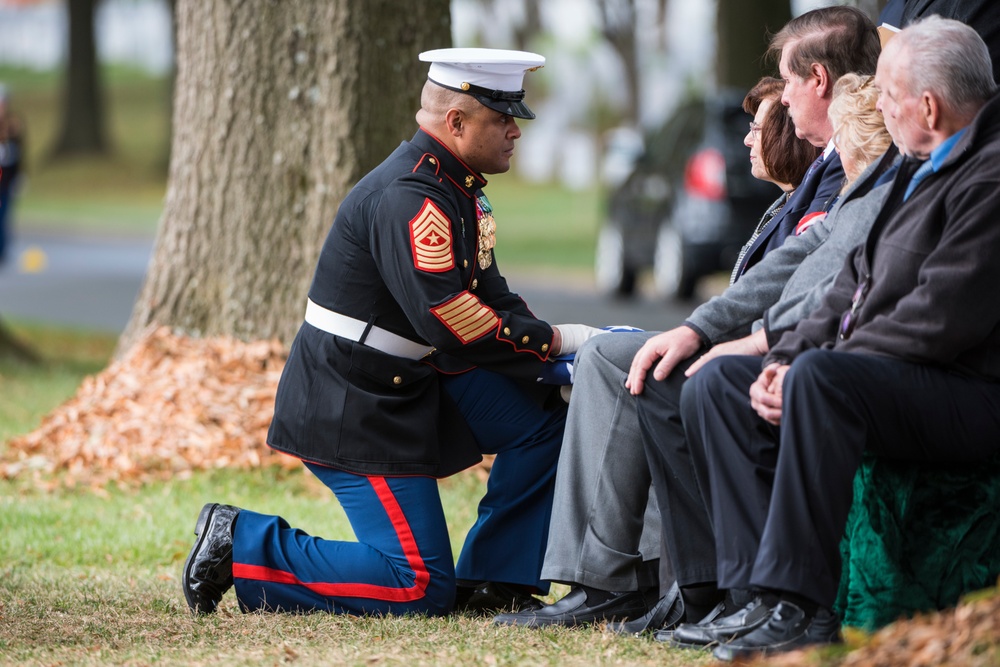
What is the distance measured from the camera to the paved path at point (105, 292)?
584 inches

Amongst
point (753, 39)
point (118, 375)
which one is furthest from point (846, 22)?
point (753, 39)

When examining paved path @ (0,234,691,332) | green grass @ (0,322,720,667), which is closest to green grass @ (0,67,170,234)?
paved path @ (0,234,691,332)

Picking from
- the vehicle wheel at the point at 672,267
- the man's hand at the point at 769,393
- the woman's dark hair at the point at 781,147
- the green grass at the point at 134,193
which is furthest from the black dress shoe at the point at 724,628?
the green grass at the point at 134,193

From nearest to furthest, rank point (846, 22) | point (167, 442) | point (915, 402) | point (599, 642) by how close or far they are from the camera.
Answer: point (915, 402)
point (599, 642)
point (846, 22)
point (167, 442)

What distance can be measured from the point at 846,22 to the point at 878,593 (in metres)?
1.76

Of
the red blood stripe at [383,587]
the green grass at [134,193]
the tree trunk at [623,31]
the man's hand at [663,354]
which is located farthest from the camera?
the tree trunk at [623,31]

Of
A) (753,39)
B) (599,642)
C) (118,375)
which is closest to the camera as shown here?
(599,642)

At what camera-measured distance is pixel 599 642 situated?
4129 mm

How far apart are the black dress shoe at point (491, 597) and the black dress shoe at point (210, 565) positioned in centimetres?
72

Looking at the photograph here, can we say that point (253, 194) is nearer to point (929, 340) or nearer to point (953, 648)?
point (929, 340)

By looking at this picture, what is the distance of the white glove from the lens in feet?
15.5

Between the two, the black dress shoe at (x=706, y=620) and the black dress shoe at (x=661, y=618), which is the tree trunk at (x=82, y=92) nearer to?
the black dress shoe at (x=661, y=618)

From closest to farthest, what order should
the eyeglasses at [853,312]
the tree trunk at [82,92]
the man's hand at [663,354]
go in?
the eyeglasses at [853,312], the man's hand at [663,354], the tree trunk at [82,92]

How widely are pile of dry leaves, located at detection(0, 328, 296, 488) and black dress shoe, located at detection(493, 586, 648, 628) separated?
299cm
